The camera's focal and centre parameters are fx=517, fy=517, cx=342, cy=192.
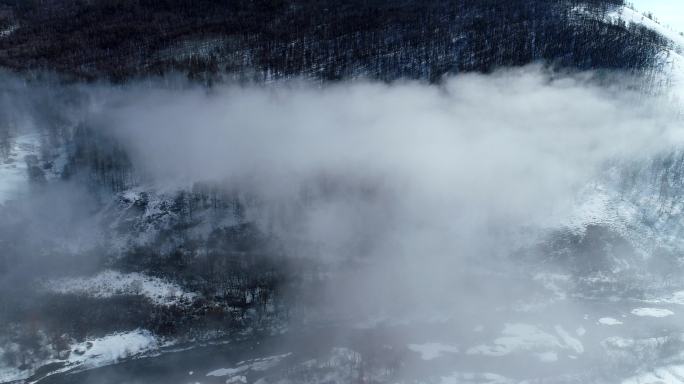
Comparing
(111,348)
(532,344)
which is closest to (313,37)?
(111,348)

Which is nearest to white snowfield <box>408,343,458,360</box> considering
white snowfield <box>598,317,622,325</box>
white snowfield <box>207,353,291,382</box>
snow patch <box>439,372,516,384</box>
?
snow patch <box>439,372,516,384</box>

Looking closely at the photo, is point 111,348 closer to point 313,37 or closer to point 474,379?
point 474,379

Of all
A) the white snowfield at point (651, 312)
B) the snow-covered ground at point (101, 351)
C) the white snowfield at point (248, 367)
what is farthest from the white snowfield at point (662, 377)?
the snow-covered ground at point (101, 351)

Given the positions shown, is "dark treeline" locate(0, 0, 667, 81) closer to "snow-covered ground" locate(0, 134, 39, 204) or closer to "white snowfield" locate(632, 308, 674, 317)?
"snow-covered ground" locate(0, 134, 39, 204)

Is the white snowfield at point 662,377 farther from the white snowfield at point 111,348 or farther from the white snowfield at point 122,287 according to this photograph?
the white snowfield at point 111,348

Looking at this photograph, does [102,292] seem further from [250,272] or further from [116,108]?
[116,108]

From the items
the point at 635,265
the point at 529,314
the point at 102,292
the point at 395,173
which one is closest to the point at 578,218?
the point at 635,265
